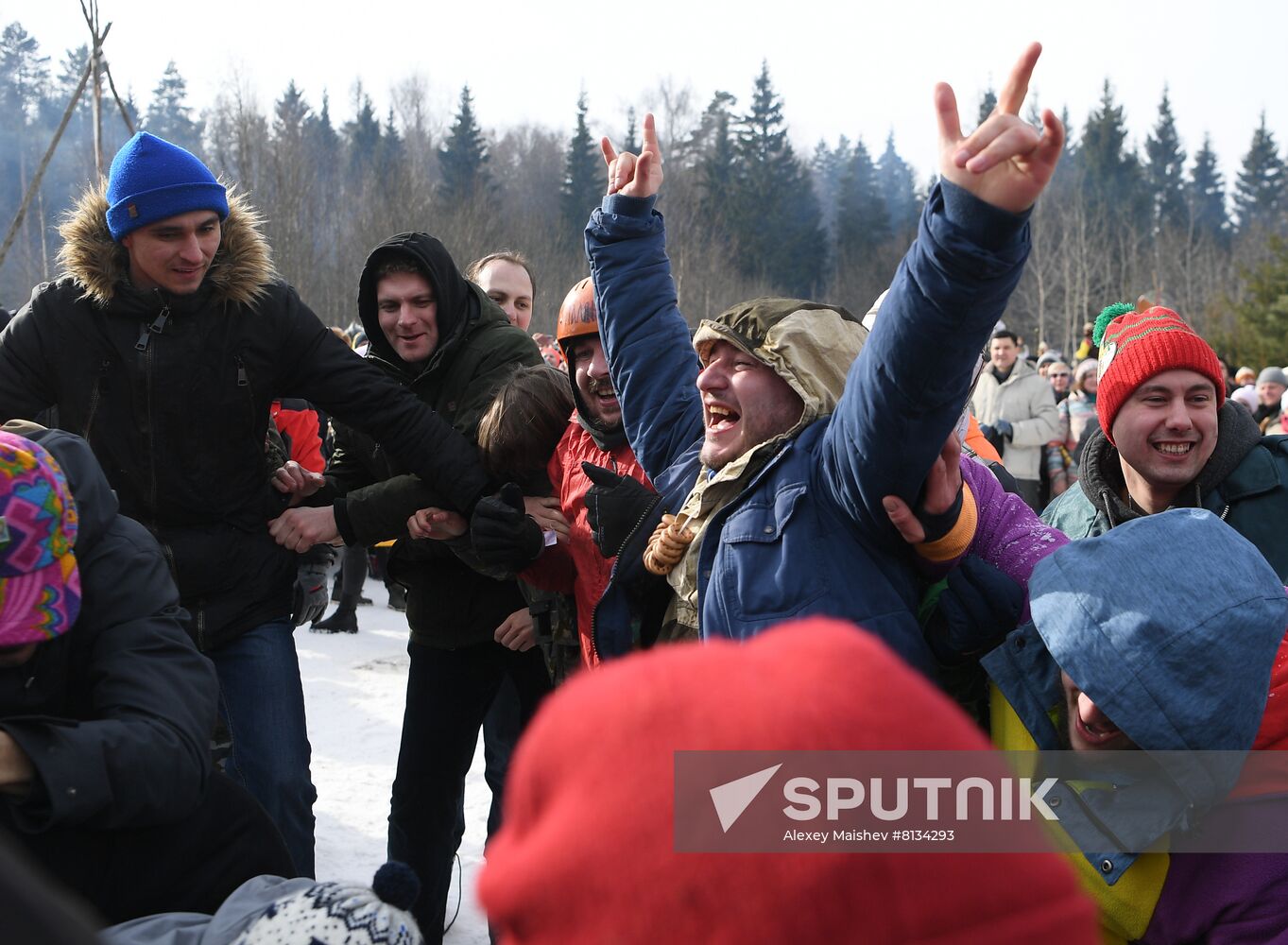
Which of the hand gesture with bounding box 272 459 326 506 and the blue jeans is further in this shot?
the hand gesture with bounding box 272 459 326 506

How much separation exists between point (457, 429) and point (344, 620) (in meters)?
4.69

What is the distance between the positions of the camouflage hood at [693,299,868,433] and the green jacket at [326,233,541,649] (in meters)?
1.22

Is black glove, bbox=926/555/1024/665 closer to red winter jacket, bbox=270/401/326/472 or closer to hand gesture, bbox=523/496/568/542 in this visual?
hand gesture, bbox=523/496/568/542

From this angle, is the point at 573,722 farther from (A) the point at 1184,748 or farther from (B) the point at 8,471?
(B) the point at 8,471

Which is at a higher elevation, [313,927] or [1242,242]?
[1242,242]

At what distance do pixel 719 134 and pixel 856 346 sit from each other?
50.9 m

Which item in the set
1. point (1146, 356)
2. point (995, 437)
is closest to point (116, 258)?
point (1146, 356)

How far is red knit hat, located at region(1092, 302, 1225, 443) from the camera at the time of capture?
271 cm

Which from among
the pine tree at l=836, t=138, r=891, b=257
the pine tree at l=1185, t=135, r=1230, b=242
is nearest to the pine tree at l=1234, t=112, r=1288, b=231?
the pine tree at l=1185, t=135, r=1230, b=242

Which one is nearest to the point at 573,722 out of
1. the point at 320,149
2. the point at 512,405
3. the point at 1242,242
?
the point at 512,405

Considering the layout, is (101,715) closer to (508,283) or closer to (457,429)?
(457,429)

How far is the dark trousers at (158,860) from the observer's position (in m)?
1.78

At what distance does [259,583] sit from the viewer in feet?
9.57

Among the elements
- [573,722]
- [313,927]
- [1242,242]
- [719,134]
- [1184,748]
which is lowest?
[313,927]
